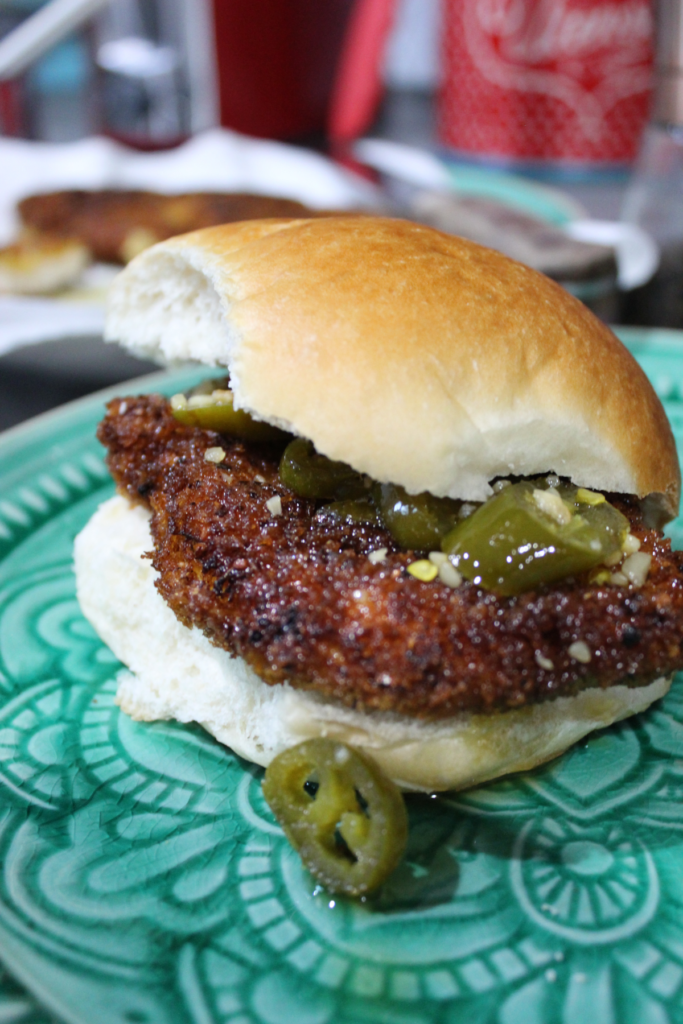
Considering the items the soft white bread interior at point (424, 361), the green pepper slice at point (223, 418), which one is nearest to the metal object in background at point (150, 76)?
the green pepper slice at point (223, 418)

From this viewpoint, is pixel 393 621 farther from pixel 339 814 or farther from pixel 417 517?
pixel 339 814

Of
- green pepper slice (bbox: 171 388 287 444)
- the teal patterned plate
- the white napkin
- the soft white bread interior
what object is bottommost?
the white napkin

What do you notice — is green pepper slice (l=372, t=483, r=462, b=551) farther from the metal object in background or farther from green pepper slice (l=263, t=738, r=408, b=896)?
the metal object in background

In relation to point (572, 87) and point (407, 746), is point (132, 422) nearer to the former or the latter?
point (407, 746)

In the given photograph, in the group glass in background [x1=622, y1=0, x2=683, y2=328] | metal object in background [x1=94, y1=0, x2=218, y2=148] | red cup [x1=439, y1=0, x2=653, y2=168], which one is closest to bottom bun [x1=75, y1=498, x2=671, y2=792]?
glass in background [x1=622, y1=0, x2=683, y2=328]

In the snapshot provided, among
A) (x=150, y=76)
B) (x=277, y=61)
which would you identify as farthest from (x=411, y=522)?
(x=150, y=76)
